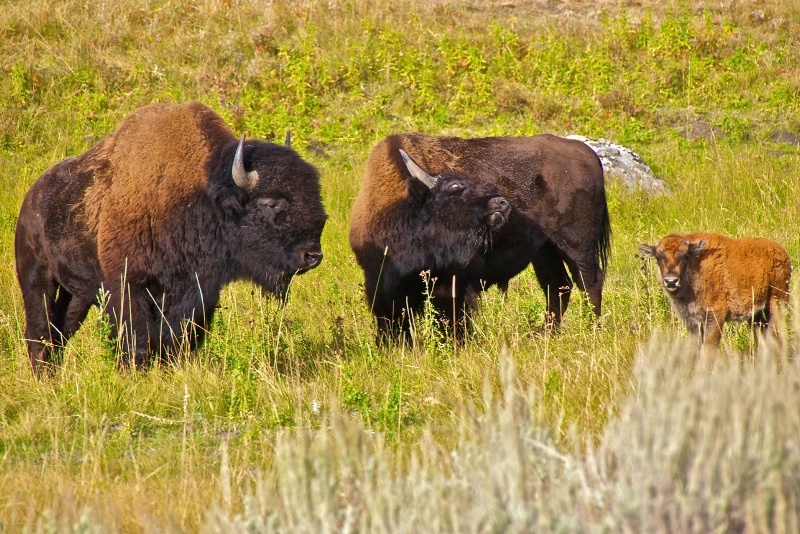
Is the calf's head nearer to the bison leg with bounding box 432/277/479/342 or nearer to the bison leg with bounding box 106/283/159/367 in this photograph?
the bison leg with bounding box 432/277/479/342

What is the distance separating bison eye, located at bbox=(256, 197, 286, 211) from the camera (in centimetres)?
572

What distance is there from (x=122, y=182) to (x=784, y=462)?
176 inches

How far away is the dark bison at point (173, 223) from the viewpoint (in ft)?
18.5

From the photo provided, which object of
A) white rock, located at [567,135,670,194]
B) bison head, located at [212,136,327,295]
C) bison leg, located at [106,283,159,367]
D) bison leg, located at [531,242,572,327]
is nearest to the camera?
bison leg, located at [106,283,159,367]

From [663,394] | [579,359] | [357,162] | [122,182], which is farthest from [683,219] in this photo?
[663,394]

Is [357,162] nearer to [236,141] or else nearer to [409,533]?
[236,141]

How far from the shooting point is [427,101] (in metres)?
13.7

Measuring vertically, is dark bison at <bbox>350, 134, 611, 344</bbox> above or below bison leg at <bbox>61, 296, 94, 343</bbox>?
above

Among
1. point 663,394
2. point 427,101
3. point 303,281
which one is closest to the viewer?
point 663,394

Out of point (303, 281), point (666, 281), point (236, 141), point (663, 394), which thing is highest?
point (236, 141)

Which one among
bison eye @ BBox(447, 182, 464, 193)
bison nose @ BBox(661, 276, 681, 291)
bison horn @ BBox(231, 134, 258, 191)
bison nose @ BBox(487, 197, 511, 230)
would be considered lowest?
bison nose @ BBox(661, 276, 681, 291)

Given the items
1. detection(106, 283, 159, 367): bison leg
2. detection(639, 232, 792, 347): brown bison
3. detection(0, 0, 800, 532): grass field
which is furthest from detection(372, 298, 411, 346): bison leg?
detection(639, 232, 792, 347): brown bison

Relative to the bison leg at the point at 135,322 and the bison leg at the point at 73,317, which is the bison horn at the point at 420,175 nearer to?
the bison leg at the point at 135,322

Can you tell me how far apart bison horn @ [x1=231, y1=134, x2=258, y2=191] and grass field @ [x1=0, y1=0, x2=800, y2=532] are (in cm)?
92
